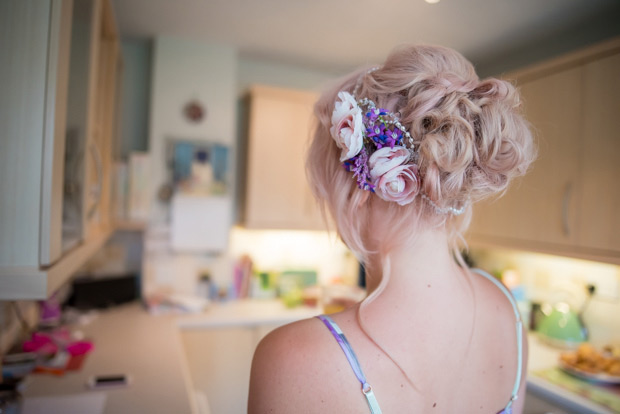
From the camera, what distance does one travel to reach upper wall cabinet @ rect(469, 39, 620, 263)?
1.75m

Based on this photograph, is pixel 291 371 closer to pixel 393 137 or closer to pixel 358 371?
pixel 358 371

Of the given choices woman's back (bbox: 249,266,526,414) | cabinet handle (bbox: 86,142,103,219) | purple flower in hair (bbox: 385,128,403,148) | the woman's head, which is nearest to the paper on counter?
cabinet handle (bbox: 86,142,103,219)

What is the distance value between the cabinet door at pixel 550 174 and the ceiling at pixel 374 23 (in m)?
0.36

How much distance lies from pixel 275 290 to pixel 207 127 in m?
1.22

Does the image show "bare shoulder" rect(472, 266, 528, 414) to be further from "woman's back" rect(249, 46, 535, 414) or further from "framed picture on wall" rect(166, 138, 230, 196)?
"framed picture on wall" rect(166, 138, 230, 196)

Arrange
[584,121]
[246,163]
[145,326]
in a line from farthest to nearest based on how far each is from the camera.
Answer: [246,163] < [145,326] < [584,121]

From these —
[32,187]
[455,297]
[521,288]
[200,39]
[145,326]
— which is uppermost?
[200,39]

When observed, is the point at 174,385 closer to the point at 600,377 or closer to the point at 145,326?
the point at 145,326

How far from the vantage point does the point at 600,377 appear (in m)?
1.72

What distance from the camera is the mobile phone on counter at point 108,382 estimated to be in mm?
1482

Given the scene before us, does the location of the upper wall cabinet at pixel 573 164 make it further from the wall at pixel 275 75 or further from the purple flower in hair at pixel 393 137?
the wall at pixel 275 75

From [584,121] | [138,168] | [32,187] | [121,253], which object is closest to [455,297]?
[32,187]

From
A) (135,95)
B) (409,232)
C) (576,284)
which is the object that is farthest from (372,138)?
(135,95)

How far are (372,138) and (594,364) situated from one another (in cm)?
169
